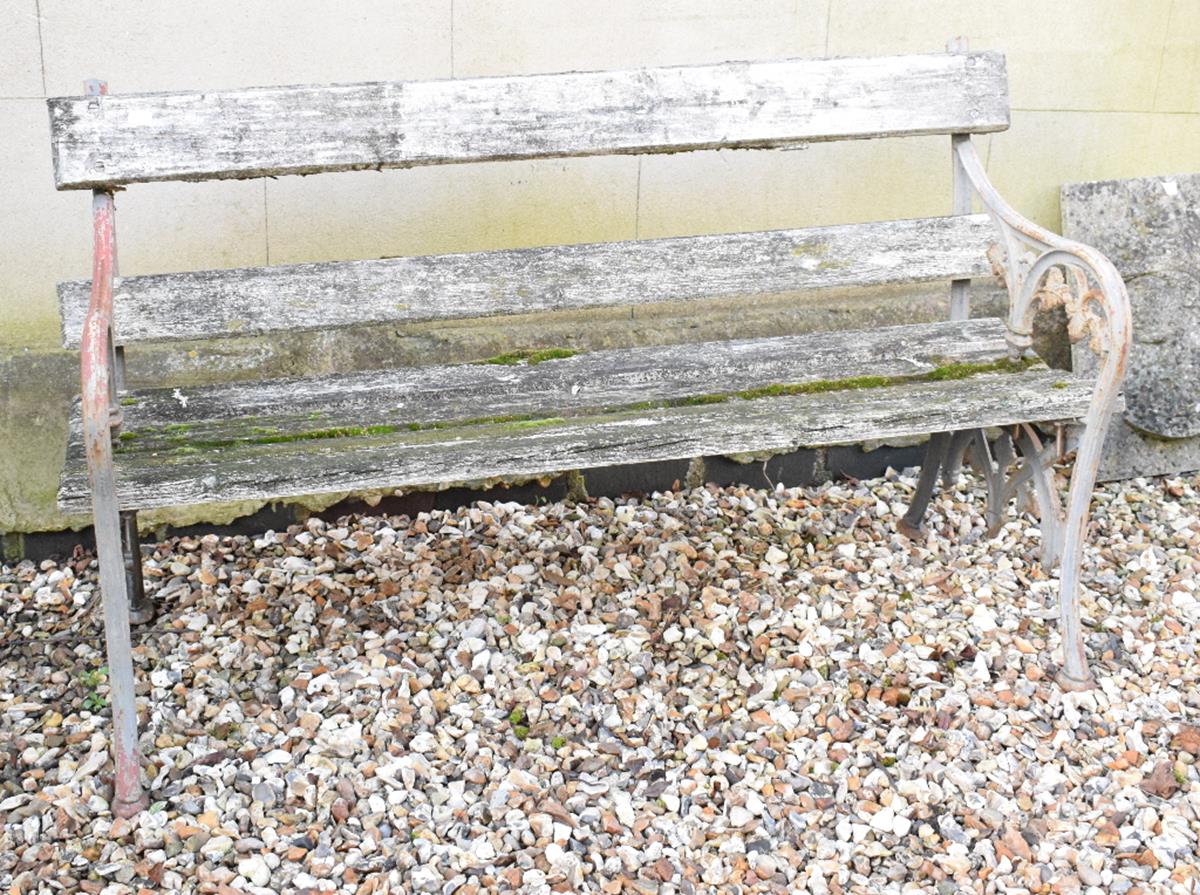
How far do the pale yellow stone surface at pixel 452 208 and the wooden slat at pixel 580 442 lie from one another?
1.03 m

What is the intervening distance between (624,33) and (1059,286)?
1.35 metres

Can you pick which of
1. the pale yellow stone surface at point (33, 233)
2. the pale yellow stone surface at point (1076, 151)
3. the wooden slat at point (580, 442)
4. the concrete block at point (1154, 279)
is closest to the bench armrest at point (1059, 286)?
the wooden slat at point (580, 442)

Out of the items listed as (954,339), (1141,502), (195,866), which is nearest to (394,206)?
(954,339)

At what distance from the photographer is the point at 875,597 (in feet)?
10.0

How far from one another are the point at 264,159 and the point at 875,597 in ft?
5.75

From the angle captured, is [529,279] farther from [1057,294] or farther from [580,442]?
[1057,294]

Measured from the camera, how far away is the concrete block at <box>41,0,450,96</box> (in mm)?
3021

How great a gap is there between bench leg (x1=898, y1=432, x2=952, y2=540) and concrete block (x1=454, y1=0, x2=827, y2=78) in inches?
46.3

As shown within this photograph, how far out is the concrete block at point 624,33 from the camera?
10.6 ft

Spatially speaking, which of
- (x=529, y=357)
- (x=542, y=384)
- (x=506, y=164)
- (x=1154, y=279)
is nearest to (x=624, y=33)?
(x=506, y=164)

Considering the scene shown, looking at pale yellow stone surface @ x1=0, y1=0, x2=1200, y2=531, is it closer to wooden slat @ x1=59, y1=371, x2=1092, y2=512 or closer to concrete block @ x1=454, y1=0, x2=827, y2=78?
concrete block @ x1=454, y1=0, x2=827, y2=78

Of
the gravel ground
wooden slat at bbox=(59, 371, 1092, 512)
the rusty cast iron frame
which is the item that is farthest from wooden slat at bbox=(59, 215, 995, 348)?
the gravel ground

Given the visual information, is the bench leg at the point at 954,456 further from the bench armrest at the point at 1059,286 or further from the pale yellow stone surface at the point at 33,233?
the pale yellow stone surface at the point at 33,233

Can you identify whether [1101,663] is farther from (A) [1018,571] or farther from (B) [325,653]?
(B) [325,653]
